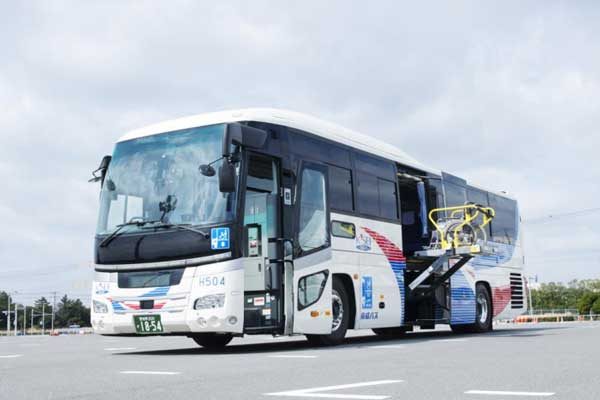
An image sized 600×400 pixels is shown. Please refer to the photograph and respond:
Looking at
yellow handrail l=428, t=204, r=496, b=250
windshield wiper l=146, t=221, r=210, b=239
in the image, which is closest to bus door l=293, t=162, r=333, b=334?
windshield wiper l=146, t=221, r=210, b=239

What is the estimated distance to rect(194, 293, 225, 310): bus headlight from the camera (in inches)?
437

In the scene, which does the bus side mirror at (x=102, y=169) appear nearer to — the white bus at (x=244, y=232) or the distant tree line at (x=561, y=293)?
the white bus at (x=244, y=232)

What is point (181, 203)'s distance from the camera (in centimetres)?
1168

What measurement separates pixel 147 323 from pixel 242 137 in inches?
122

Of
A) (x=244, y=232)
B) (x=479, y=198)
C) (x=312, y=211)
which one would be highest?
(x=479, y=198)

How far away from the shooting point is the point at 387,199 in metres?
15.6

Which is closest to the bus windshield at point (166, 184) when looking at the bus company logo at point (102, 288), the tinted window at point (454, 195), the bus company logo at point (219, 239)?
the bus company logo at point (219, 239)

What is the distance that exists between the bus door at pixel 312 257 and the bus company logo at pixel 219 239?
4.82ft

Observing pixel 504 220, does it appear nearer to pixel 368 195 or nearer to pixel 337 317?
pixel 368 195

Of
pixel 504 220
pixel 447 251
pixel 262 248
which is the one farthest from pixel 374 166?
pixel 504 220

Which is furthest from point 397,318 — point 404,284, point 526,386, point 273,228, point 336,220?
point 526,386

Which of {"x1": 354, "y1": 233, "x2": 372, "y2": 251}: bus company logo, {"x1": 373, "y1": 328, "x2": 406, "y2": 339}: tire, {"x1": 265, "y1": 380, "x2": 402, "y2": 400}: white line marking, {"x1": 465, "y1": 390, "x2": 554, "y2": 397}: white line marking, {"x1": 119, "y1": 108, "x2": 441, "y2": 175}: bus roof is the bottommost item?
{"x1": 465, "y1": 390, "x2": 554, "y2": 397}: white line marking

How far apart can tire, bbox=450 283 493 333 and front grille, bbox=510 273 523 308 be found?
5.14 feet

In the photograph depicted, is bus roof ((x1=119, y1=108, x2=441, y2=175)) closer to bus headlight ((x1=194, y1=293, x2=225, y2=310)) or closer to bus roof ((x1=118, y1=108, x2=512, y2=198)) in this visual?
bus roof ((x1=118, y1=108, x2=512, y2=198))
